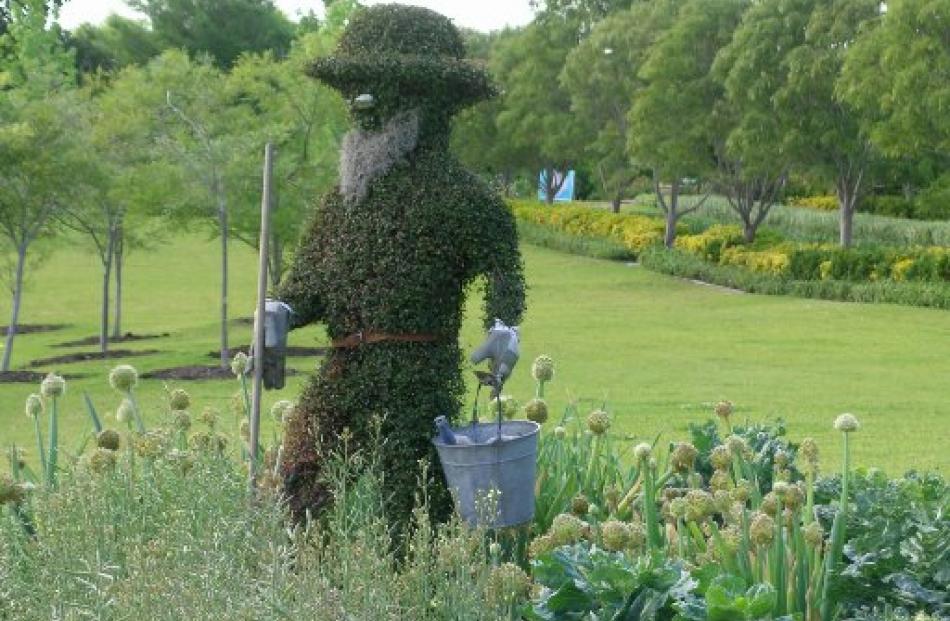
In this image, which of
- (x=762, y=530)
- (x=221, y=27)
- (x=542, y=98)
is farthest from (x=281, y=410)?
(x=221, y=27)

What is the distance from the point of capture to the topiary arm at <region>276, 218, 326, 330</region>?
5.82m

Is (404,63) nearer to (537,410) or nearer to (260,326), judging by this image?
(260,326)

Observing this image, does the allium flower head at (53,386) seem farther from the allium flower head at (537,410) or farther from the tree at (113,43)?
the tree at (113,43)

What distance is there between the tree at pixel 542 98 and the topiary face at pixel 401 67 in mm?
33031

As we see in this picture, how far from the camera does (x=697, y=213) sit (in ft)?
138

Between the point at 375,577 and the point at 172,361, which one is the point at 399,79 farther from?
the point at 172,361

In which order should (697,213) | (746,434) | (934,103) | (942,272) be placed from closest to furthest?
(746,434) < (934,103) < (942,272) < (697,213)

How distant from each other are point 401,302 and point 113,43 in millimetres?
56107

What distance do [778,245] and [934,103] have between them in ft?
21.7

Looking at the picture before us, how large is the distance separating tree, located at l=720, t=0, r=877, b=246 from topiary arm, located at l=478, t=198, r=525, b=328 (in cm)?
2135

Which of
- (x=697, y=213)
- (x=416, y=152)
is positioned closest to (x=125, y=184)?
(x=416, y=152)

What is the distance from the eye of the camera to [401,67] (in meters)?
5.82

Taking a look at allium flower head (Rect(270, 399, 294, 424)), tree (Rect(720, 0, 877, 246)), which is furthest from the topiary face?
tree (Rect(720, 0, 877, 246))

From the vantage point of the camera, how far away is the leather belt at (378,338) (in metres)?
5.68
